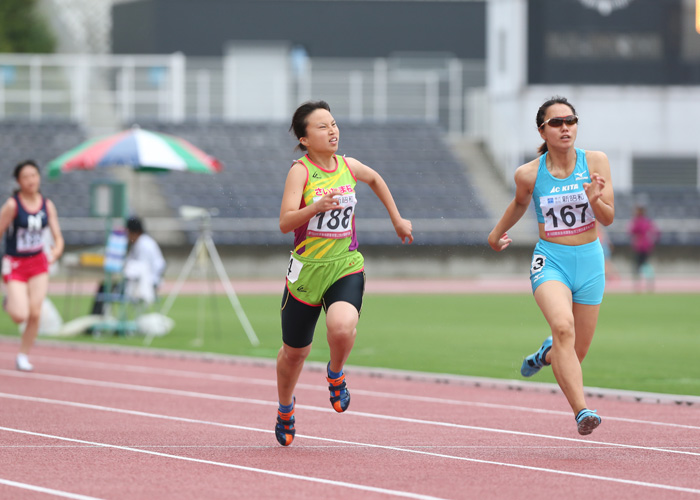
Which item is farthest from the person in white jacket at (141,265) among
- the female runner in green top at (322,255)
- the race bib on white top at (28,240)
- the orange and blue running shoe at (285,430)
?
the female runner in green top at (322,255)

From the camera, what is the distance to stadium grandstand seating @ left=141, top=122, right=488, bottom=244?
37500 mm

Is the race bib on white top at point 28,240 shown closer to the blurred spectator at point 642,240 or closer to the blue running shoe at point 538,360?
the blue running shoe at point 538,360

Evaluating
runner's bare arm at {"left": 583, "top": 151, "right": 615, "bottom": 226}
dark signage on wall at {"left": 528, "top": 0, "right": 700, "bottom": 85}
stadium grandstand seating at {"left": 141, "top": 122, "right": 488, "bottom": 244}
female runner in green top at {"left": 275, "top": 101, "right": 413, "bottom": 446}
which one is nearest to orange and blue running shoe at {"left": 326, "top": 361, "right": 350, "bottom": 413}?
female runner in green top at {"left": 275, "top": 101, "right": 413, "bottom": 446}

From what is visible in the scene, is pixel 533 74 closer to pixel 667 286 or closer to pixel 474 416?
pixel 667 286

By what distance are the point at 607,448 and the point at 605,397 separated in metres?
3.03

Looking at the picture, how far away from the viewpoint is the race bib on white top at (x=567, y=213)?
857 cm

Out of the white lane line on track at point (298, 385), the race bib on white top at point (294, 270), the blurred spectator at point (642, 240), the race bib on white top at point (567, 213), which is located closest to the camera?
the race bib on white top at point (294, 270)

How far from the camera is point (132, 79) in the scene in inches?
1559

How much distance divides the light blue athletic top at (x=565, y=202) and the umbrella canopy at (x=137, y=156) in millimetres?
10198

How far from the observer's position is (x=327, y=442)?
29.6ft

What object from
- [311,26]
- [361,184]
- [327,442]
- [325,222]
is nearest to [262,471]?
[327,442]

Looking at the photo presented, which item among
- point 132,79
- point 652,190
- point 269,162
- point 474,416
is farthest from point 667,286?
point 474,416

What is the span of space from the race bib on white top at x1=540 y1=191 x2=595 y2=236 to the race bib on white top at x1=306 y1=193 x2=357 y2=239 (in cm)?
125

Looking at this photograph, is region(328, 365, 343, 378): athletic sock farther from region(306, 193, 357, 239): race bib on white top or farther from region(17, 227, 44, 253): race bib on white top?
region(17, 227, 44, 253): race bib on white top
